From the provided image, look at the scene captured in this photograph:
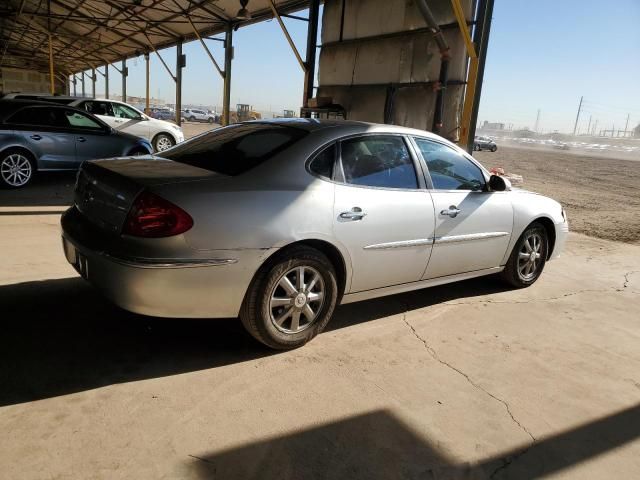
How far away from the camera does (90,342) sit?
10.5 ft

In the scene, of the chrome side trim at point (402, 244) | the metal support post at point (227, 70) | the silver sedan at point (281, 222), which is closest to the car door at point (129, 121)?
the metal support post at point (227, 70)

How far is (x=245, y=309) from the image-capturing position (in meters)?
3.05

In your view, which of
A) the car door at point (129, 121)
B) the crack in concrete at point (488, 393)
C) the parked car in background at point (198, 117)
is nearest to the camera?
the crack in concrete at point (488, 393)

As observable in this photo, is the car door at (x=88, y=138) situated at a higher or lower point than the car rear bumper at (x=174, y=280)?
higher

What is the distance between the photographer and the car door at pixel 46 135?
8.02 meters

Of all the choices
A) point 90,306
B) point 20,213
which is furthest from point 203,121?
point 90,306

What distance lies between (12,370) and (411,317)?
2765mm

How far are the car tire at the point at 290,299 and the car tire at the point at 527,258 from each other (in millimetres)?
2190

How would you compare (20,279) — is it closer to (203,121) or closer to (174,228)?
(174,228)

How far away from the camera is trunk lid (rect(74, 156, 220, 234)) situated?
2875 millimetres

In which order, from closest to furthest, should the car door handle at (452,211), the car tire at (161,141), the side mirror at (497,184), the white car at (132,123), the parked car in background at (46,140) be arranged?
the car door handle at (452,211)
the side mirror at (497,184)
the parked car in background at (46,140)
the white car at (132,123)
the car tire at (161,141)

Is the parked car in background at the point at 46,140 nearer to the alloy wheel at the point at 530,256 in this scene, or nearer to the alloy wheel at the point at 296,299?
the alloy wheel at the point at 296,299

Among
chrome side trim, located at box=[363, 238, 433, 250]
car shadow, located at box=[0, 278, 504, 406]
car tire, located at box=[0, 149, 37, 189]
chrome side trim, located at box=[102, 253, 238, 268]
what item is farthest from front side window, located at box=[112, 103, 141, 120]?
chrome side trim, located at box=[102, 253, 238, 268]

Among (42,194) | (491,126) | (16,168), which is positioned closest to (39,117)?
(16,168)
